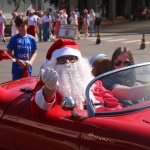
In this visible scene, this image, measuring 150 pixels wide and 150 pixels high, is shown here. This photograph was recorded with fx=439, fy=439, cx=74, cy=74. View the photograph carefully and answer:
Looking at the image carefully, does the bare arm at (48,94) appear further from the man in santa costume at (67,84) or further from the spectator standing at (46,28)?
the spectator standing at (46,28)

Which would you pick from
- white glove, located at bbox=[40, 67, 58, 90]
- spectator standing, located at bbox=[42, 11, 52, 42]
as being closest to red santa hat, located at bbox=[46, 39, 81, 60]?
white glove, located at bbox=[40, 67, 58, 90]

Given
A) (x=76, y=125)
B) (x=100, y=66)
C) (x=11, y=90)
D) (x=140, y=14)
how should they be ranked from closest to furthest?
1. (x=76, y=125)
2. (x=11, y=90)
3. (x=100, y=66)
4. (x=140, y=14)

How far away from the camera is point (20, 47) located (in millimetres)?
6605

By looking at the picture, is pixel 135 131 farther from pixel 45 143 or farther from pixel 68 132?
pixel 45 143

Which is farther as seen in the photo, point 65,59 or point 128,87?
point 65,59

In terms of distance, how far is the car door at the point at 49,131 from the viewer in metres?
3.22

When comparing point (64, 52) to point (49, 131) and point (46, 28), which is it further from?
point (46, 28)

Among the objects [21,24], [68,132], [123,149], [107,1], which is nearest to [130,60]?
[68,132]

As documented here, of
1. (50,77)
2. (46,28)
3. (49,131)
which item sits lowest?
(46,28)

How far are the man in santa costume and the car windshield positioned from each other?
0.07m

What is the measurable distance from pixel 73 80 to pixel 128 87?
1.57 ft

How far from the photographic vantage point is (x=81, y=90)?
147 inches

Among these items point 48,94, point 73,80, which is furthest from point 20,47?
point 48,94

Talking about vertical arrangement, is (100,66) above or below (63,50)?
below
